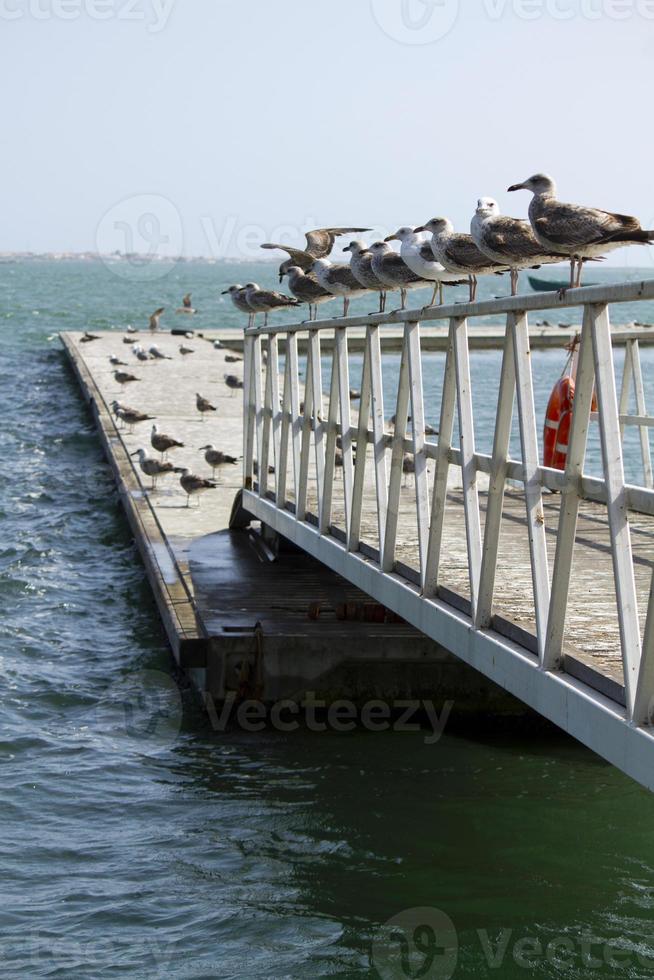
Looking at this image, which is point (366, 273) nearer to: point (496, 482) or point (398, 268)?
point (398, 268)

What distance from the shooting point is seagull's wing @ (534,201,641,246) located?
6.93 m

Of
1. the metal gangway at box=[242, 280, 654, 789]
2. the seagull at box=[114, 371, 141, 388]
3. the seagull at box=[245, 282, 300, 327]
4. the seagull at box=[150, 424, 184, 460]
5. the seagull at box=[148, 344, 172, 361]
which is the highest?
the seagull at box=[245, 282, 300, 327]

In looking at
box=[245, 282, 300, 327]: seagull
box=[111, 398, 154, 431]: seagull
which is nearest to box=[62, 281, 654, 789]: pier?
box=[245, 282, 300, 327]: seagull

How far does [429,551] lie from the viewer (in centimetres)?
844

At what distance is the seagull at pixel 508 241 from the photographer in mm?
8000

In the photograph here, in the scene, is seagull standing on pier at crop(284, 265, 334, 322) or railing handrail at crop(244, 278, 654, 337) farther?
seagull standing on pier at crop(284, 265, 334, 322)

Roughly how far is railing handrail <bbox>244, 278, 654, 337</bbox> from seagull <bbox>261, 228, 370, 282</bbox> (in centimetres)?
354

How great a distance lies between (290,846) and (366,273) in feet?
15.2

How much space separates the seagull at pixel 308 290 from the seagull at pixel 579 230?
559cm

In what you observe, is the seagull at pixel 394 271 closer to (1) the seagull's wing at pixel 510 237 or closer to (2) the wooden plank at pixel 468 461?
(1) the seagull's wing at pixel 510 237

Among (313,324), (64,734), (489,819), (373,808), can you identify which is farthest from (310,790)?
(313,324)

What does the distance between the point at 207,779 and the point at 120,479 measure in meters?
10.8

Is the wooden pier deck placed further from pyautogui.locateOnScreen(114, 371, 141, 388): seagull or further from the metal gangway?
pyautogui.locateOnScreen(114, 371, 141, 388): seagull

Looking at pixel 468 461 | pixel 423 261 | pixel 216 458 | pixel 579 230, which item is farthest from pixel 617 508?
pixel 216 458
